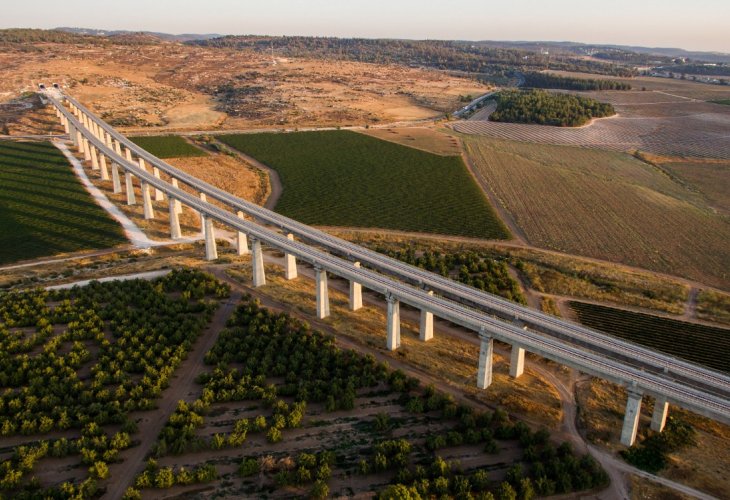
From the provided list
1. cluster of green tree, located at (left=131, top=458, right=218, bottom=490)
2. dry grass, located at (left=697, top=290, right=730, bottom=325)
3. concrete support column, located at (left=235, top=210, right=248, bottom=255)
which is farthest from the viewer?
concrete support column, located at (left=235, top=210, right=248, bottom=255)

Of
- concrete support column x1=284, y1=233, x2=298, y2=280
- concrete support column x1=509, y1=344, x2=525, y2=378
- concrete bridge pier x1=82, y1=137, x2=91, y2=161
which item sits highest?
concrete bridge pier x1=82, y1=137, x2=91, y2=161

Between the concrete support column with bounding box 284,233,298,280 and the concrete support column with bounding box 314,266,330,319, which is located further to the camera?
the concrete support column with bounding box 284,233,298,280

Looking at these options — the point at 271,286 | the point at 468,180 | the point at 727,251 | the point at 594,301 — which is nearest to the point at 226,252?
the point at 271,286

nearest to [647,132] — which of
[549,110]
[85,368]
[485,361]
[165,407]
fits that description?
[549,110]

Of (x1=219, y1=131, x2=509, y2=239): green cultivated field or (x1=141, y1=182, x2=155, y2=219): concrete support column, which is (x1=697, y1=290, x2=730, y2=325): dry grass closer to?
(x1=219, y1=131, x2=509, y2=239): green cultivated field

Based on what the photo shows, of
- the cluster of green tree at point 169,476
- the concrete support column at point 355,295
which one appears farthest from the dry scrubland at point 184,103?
the cluster of green tree at point 169,476

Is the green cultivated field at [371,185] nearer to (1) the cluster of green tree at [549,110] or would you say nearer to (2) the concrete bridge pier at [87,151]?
(2) the concrete bridge pier at [87,151]

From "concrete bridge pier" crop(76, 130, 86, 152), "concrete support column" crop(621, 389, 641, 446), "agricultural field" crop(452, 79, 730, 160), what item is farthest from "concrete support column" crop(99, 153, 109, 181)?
"agricultural field" crop(452, 79, 730, 160)
